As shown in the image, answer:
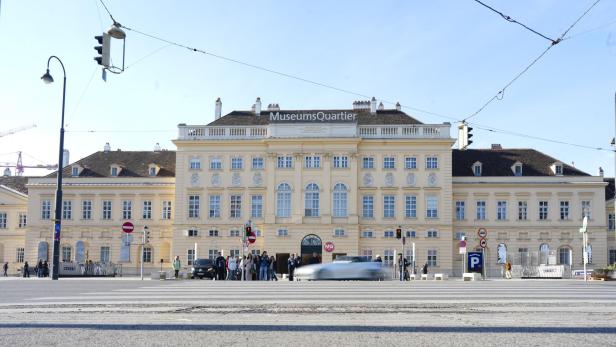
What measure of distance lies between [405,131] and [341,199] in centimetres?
855

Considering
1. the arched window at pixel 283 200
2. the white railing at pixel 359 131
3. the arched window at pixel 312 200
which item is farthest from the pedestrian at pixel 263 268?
the white railing at pixel 359 131

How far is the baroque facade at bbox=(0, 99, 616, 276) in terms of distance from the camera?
214 ft

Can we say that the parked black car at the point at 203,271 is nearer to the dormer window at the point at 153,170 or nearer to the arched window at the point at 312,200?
the arched window at the point at 312,200

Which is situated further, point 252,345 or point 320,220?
point 320,220

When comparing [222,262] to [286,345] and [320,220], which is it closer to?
[320,220]

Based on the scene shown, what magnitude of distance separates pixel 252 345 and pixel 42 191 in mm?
65273

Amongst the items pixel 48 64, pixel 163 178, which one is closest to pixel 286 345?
pixel 48 64

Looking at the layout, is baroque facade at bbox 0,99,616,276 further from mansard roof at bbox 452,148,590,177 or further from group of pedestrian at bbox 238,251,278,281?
group of pedestrian at bbox 238,251,278,281

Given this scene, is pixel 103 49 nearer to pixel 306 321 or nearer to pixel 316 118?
pixel 306 321

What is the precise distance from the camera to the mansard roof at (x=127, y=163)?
230 feet

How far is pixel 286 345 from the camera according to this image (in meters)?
8.95

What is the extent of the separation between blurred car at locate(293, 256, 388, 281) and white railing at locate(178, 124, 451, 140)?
30.8m

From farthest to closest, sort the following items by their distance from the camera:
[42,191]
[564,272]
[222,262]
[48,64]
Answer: [42,191]
[564,272]
[222,262]
[48,64]

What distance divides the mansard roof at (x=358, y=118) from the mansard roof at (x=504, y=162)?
618cm
